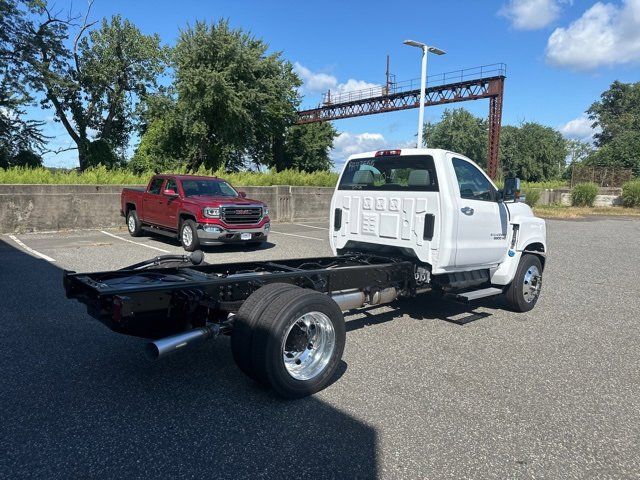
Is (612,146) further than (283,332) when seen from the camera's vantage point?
Yes

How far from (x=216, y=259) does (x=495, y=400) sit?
8089mm

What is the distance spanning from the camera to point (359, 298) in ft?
17.7

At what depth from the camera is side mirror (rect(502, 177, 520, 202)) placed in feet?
20.9

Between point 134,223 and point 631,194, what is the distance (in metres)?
37.2

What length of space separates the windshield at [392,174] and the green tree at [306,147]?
40490mm

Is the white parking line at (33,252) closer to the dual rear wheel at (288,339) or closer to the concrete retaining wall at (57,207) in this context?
the concrete retaining wall at (57,207)

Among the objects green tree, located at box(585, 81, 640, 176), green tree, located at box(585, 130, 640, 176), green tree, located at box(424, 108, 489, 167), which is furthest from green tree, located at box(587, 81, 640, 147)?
green tree, located at box(585, 130, 640, 176)

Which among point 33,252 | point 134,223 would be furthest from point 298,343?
point 134,223

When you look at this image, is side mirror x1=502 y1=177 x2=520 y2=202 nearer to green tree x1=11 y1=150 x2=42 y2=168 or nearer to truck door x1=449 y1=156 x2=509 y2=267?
truck door x1=449 y1=156 x2=509 y2=267

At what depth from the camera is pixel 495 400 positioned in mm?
4148

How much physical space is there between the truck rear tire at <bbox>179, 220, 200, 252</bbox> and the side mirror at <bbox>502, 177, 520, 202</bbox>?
736 cm

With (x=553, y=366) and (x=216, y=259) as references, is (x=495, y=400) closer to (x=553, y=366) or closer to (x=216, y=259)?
(x=553, y=366)

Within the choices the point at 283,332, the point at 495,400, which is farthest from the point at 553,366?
the point at 283,332

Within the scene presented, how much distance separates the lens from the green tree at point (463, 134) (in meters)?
85.6
